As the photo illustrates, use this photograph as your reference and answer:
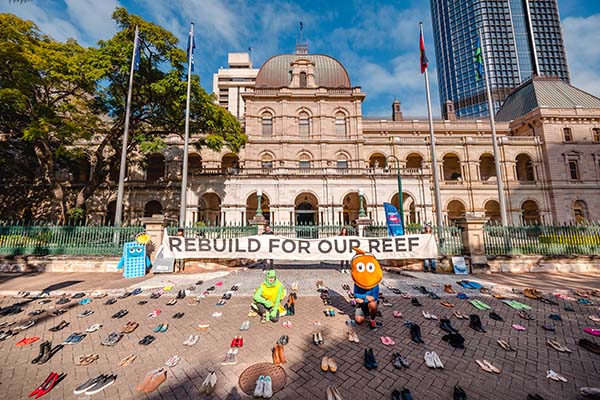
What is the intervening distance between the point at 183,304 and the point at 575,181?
134 ft

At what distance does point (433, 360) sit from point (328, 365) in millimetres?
1502

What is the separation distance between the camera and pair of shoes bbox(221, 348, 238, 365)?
10.6 ft

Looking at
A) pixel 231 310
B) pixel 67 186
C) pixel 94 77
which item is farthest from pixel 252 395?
pixel 67 186

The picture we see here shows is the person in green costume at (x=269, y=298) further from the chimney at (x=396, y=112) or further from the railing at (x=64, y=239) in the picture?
the chimney at (x=396, y=112)

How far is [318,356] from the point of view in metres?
3.46

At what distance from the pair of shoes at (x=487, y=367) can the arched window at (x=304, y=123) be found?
1013 inches

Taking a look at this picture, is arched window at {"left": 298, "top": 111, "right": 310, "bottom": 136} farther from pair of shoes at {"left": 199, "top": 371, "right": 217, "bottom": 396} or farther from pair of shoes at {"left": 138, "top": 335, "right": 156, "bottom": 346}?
pair of shoes at {"left": 199, "top": 371, "right": 217, "bottom": 396}

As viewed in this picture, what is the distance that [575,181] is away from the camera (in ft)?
86.7

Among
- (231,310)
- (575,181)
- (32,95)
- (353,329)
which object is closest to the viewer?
(353,329)

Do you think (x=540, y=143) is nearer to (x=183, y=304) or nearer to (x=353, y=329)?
(x=353, y=329)

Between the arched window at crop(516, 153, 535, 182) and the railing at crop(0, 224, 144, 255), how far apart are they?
40.5 meters

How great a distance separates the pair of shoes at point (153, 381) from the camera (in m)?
2.71

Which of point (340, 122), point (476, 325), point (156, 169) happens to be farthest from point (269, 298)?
point (156, 169)

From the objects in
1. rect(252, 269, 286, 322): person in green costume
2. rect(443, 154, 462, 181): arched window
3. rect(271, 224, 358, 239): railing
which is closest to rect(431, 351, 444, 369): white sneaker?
rect(252, 269, 286, 322): person in green costume
